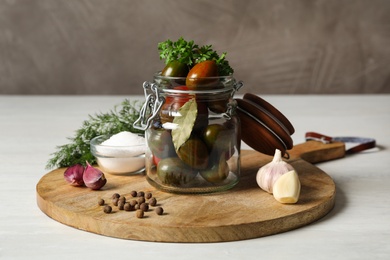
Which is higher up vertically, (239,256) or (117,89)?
(117,89)

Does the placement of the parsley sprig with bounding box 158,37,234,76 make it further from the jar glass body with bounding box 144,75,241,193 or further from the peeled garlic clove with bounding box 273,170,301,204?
the peeled garlic clove with bounding box 273,170,301,204

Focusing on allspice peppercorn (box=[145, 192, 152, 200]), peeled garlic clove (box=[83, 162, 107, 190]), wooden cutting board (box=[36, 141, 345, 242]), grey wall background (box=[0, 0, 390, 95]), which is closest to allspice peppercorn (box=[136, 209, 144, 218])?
wooden cutting board (box=[36, 141, 345, 242])

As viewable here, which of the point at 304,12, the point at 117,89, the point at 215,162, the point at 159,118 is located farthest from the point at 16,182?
the point at 304,12

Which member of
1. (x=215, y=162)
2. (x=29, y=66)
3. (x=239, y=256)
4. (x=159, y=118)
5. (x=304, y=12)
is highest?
(x=304, y=12)

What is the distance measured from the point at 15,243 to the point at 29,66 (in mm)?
2188

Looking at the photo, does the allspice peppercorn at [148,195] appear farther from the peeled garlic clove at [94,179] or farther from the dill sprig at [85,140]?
the dill sprig at [85,140]

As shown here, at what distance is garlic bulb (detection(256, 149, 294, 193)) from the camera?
1473mm

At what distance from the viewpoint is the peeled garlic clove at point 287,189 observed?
1.39m

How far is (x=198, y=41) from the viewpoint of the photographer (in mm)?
3229

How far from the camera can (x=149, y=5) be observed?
3.20 m

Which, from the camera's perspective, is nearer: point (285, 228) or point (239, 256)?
point (239, 256)

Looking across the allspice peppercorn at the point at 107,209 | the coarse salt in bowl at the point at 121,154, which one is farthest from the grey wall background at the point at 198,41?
the allspice peppercorn at the point at 107,209

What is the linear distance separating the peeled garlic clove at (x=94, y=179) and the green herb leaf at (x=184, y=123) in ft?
0.68

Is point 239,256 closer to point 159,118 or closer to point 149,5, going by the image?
point 159,118
